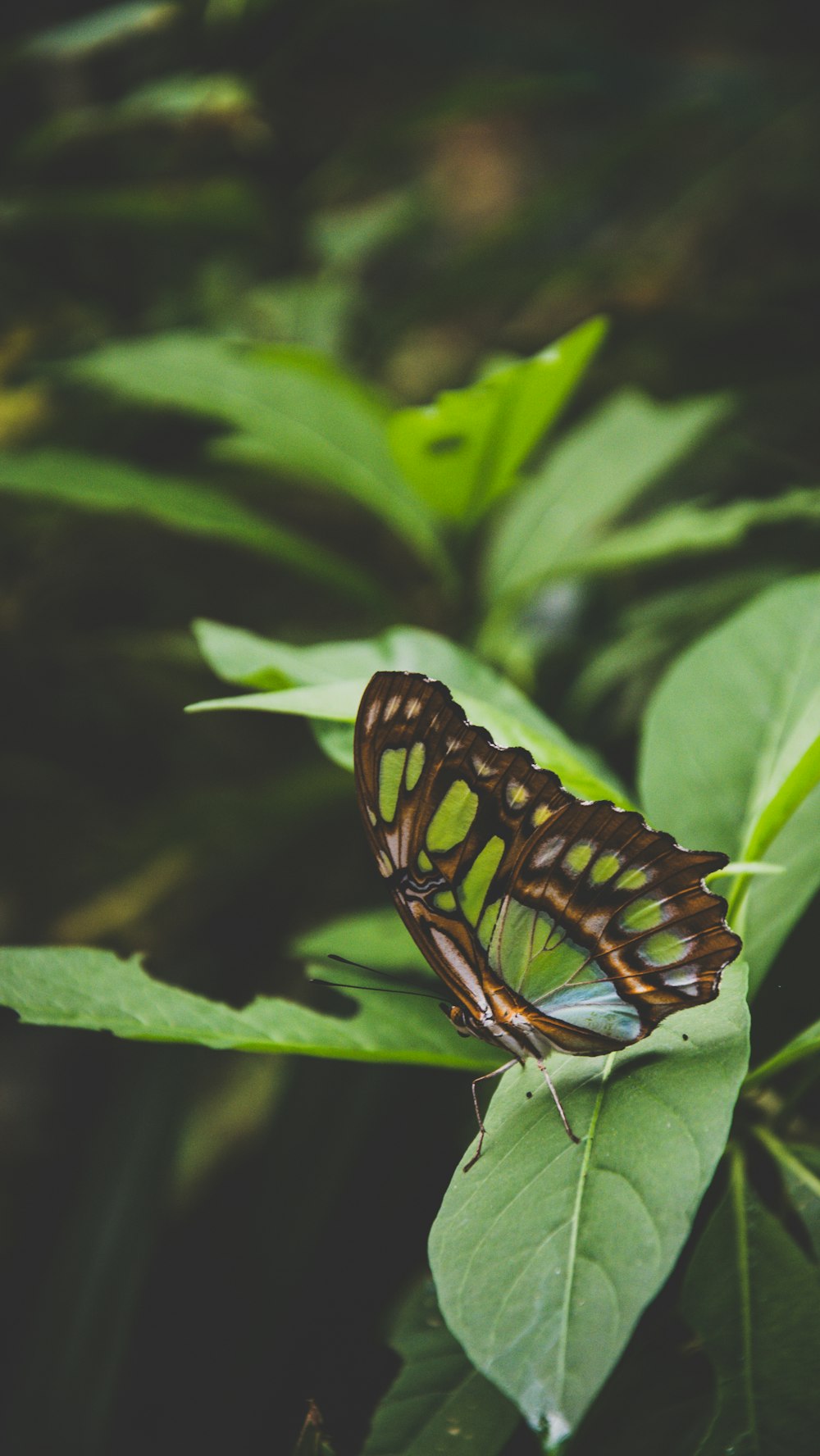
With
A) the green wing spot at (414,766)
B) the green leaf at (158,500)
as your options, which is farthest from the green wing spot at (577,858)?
the green leaf at (158,500)

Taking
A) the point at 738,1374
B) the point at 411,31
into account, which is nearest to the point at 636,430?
the point at 411,31

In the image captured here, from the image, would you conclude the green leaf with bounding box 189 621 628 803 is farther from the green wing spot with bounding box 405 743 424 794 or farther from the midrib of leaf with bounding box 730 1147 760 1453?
the midrib of leaf with bounding box 730 1147 760 1453

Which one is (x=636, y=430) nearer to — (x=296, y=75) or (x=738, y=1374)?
(x=296, y=75)

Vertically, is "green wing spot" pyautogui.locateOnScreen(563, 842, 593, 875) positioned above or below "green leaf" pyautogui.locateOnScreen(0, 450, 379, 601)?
below

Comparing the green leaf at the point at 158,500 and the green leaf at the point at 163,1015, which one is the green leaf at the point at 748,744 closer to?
the green leaf at the point at 163,1015

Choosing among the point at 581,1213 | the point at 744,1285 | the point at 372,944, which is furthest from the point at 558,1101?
the point at 372,944

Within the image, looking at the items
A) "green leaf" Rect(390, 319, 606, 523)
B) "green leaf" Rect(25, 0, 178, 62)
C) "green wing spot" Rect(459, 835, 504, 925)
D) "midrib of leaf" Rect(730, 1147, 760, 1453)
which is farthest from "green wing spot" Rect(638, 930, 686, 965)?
"green leaf" Rect(25, 0, 178, 62)
